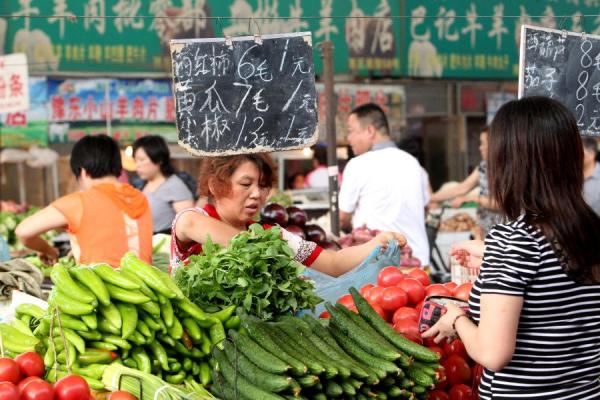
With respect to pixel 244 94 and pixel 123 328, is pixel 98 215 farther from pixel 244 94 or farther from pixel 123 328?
pixel 123 328

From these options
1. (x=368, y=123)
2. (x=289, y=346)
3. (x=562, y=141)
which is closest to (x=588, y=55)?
(x=368, y=123)

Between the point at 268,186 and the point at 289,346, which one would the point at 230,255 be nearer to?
the point at 289,346

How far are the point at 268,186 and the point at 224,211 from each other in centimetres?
27

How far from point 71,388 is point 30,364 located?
337 millimetres

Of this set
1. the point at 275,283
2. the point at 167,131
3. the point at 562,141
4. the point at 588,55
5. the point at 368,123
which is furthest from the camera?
the point at 167,131

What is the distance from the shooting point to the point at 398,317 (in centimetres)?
366

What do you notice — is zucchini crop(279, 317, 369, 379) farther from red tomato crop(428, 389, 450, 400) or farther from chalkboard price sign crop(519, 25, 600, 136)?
chalkboard price sign crop(519, 25, 600, 136)

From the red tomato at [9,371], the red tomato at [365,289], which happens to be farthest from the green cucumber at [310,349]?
the red tomato at [9,371]

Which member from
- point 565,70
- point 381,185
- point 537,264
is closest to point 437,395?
point 537,264

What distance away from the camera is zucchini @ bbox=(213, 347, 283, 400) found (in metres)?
2.77

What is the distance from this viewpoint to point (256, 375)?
9.30ft

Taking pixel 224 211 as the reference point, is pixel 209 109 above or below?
above

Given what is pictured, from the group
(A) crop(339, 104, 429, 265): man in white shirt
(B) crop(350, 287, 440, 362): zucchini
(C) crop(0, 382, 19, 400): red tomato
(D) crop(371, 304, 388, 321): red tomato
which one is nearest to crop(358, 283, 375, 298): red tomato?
(D) crop(371, 304, 388, 321): red tomato

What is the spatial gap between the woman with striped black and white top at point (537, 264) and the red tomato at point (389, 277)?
4.02 ft
